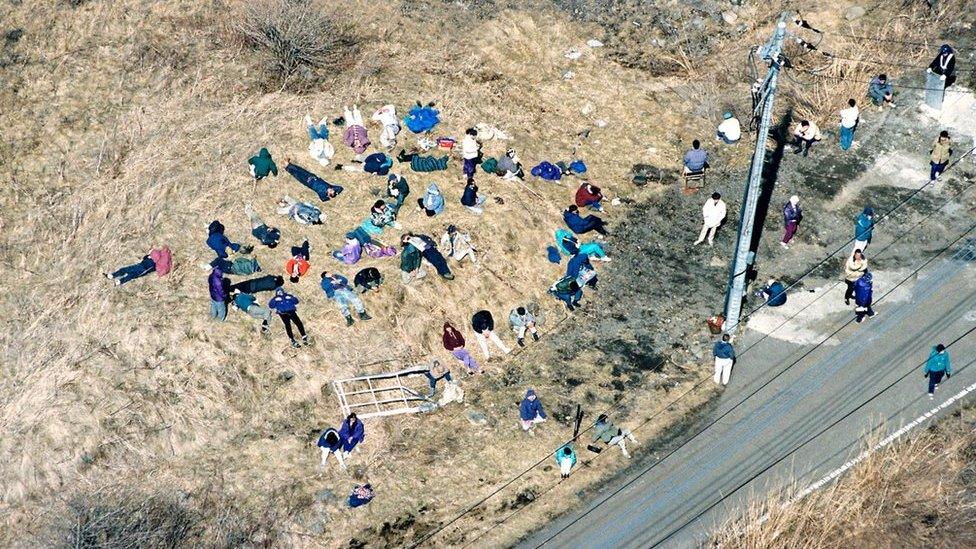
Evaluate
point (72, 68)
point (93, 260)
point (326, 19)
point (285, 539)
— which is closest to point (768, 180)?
point (326, 19)

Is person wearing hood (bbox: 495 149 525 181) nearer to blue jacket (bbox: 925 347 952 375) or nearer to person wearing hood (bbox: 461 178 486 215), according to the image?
person wearing hood (bbox: 461 178 486 215)

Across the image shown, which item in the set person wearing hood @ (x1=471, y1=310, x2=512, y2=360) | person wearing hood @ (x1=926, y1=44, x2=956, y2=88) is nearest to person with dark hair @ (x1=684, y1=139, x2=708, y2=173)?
person wearing hood @ (x1=471, y1=310, x2=512, y2=360)

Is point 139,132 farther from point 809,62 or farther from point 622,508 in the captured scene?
point 809,62

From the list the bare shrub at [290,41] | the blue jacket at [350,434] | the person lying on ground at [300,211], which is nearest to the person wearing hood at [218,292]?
the person lying on ground at [300,211]

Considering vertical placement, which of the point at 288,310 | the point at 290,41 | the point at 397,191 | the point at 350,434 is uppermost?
the point at 290,41

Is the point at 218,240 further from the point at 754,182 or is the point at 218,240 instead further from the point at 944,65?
the point at 944,65

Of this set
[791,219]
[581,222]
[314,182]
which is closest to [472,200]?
[581,222]
